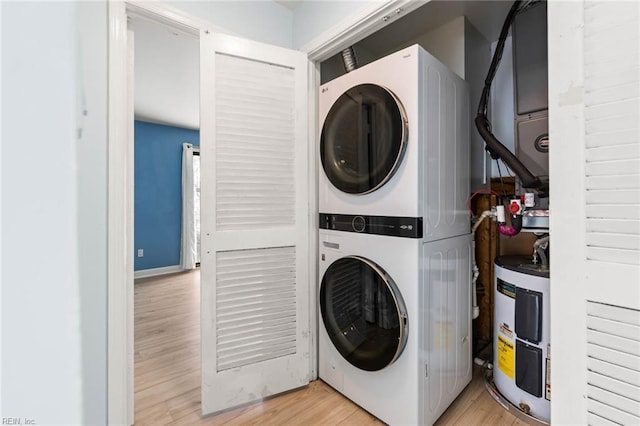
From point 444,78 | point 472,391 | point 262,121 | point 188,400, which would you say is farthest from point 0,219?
point 472,391

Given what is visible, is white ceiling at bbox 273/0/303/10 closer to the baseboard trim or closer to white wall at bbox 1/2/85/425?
white wall at bbox 1/2/85/425

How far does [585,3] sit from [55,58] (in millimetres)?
987

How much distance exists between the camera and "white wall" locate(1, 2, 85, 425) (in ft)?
0.65

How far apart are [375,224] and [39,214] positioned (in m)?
1.25

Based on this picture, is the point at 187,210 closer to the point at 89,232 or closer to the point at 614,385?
the point at 89,232

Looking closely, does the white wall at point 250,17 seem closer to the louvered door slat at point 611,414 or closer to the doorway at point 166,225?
the doorway at point 166,225

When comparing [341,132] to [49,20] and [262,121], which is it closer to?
[262,121]

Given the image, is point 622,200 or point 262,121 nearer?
point 622,200

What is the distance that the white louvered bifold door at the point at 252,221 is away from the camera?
4.61 feet

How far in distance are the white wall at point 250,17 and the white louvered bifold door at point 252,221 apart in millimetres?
171

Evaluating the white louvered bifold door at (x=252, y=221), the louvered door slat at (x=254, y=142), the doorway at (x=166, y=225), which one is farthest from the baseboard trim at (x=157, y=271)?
the louvered door slat at (x=254, y=142)

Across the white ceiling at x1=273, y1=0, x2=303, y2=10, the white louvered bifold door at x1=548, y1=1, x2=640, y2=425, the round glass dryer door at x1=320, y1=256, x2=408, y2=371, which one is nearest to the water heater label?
the round glass dryer door at x1=320, y1=256, x2=408, y2=371

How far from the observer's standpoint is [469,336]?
162 cm

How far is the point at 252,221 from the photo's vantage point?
1.52m
